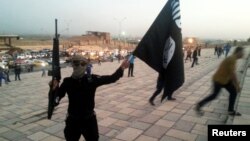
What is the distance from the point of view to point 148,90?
33.2ft

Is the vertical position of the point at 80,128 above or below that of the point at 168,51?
below

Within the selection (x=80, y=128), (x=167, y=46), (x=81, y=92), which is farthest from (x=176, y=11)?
(x=80, y=128)

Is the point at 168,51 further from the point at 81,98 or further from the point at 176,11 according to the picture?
the point at 81,98

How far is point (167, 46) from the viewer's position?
14.0ft

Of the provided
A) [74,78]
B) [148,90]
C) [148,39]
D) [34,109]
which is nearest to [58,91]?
[74,78]

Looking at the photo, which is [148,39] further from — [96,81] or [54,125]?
[54,125]

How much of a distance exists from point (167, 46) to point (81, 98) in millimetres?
2062

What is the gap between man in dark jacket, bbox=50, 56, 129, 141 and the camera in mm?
2840

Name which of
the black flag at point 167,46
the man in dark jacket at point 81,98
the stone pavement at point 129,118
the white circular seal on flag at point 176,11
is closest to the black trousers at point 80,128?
the man in dark jacket at point 81,98

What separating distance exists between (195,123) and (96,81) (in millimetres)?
3584

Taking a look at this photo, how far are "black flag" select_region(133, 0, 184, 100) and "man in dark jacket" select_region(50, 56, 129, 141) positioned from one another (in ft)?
3.76

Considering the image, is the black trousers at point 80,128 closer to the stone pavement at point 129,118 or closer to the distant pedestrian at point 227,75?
the stone pavement at point 129,118

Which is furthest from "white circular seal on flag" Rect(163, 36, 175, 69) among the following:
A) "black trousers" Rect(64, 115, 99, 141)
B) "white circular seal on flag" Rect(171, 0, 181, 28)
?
"black trousers" Rect(64, 115, 99, 141)

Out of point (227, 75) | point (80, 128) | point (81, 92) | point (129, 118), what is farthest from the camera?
point (129, 118)
